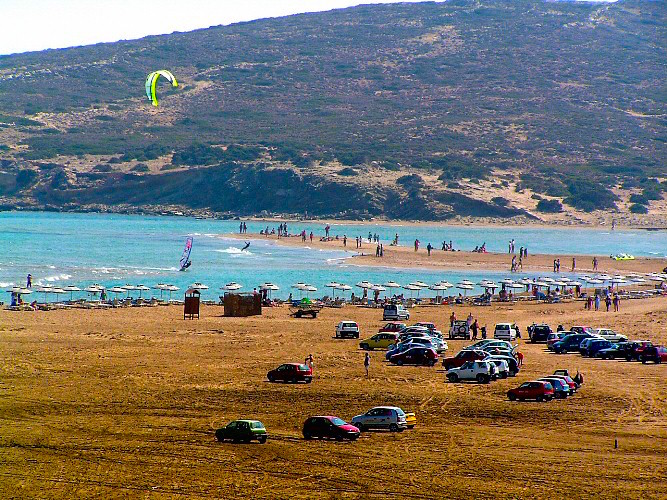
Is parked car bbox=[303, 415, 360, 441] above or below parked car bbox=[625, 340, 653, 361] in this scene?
below

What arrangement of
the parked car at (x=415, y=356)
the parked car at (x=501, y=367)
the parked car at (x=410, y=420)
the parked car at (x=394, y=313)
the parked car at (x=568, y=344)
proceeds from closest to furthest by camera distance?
the parked car at (x=410, y=420) → the parked car at (x=501, y=367) → the parked car at (x=415, y=356) → the parked car at (x=568, y=344) → the parked car at (x=394, y=313)

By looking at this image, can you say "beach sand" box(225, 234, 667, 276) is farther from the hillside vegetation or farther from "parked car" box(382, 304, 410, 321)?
the hillside vegetation

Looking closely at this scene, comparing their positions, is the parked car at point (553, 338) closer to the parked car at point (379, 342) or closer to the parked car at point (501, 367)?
the parked car at point (379, 342)

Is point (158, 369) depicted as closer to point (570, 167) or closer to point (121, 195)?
point (121, 195)

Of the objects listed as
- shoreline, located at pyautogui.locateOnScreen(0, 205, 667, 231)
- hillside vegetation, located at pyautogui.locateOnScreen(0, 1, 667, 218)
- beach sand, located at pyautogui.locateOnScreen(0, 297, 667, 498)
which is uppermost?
hillside vegetation, located at pyautogui.locateOnScreen(0, 1, 667, 218)

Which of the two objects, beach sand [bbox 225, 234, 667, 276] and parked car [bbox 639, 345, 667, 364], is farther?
beach sand [bbox 225, 234, 667, 276]

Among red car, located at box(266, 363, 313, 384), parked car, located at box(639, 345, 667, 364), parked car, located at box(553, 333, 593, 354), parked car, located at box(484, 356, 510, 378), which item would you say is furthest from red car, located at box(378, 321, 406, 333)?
red car, located at box(266, 363, 313, 384)

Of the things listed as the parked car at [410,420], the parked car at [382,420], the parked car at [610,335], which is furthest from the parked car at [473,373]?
the parked car at [610,335]

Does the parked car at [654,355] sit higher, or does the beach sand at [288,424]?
the parked car at [654,355]
